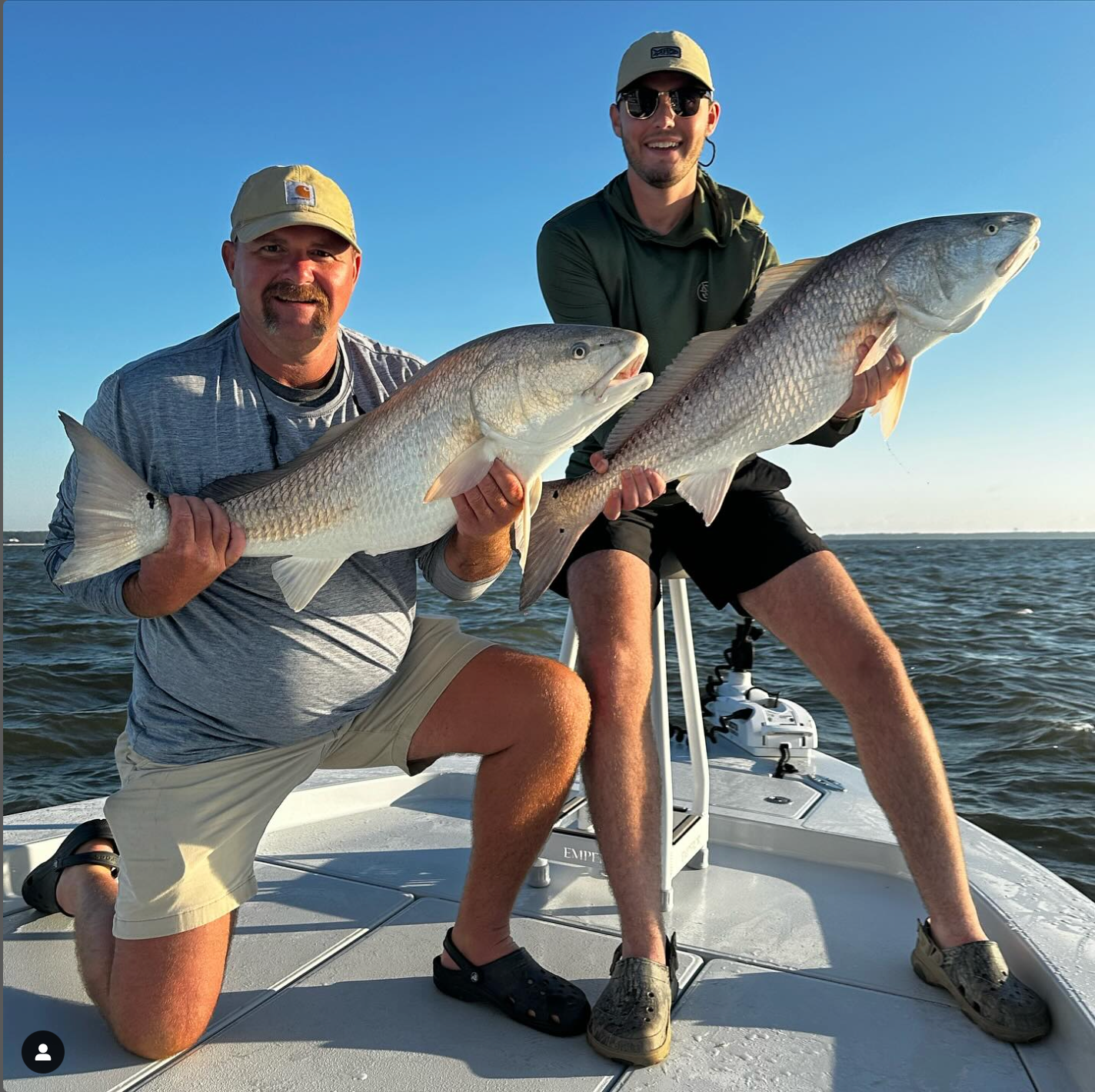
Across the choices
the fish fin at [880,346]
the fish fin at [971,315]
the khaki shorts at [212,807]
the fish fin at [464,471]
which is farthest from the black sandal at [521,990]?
the fish fin at [971,315]

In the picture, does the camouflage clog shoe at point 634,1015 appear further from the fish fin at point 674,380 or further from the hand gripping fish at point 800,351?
the fish fin at point 674,380

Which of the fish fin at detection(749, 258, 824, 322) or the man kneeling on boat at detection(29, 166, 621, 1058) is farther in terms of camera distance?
the fish fin at detection(749, 258, 824, 322)

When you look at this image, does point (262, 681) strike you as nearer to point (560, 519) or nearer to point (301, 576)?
point (301, 576)

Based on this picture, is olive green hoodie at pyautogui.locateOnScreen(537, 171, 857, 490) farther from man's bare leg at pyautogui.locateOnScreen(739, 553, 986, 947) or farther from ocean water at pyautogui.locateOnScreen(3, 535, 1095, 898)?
ocean water at pyautogui.locateOnScreen(3, 535, 1095, 898)

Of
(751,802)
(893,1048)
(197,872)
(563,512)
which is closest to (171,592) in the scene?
(197,872)

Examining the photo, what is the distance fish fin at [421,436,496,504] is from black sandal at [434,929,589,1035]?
4.55 ft

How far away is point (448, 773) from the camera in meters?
4.96

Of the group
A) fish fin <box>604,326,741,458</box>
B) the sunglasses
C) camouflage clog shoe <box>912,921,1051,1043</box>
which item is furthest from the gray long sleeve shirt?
camouflage clog shoe <box>912,921,1051,1043</box>

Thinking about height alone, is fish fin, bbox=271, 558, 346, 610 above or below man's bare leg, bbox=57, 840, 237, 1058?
above

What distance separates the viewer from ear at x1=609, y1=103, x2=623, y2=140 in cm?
357

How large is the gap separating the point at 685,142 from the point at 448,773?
3.20 m

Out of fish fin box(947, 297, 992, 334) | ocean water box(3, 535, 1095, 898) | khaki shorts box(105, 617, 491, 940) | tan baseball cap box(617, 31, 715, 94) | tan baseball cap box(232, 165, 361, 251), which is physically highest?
tan baseball cap box(617, 31, 715, 94)

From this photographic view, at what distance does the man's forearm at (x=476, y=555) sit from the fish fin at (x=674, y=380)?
0.53 m

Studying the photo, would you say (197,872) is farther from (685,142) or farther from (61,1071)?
(685,142)
